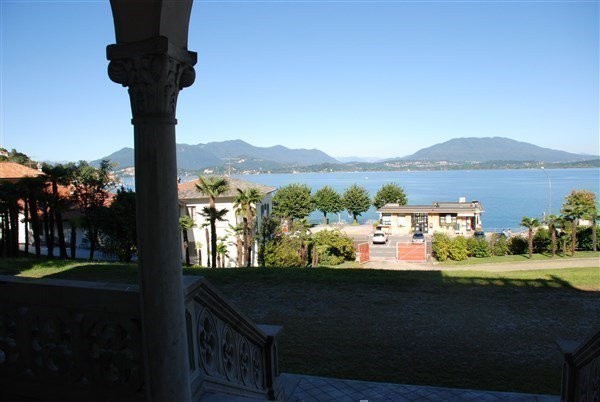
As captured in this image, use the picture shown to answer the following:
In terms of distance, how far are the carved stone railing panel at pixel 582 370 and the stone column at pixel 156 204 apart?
3.28 metres

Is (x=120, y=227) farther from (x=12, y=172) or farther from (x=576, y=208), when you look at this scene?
(x=576, y=208)

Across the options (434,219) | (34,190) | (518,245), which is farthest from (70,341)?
(434,219)

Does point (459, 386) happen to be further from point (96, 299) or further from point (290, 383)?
point (96, 299)

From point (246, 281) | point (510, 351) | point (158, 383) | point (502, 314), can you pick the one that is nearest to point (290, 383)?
point (158, 383)

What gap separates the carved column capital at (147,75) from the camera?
281cm

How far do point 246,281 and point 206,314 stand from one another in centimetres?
921

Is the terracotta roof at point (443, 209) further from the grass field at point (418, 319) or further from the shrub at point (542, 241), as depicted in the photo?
the grass field at point (418, 319)

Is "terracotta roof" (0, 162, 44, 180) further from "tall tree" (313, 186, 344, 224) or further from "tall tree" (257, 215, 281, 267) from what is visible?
"tall tree" (313, 186, 344, 224)

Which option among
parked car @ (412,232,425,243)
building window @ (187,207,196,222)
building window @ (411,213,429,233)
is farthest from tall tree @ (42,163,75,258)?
building window @ (411,213,429,233)

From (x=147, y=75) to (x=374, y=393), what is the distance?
4.86m

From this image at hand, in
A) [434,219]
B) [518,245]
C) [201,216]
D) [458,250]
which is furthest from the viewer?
[434,219]

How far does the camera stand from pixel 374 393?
5723 millimetres

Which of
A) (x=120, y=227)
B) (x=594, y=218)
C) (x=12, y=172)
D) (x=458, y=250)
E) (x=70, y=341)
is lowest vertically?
(x=458, y=250)

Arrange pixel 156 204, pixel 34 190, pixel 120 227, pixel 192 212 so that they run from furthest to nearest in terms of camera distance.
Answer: pixel 192 212
pixel 120 227
pixel 34 190
pixel 156 204
